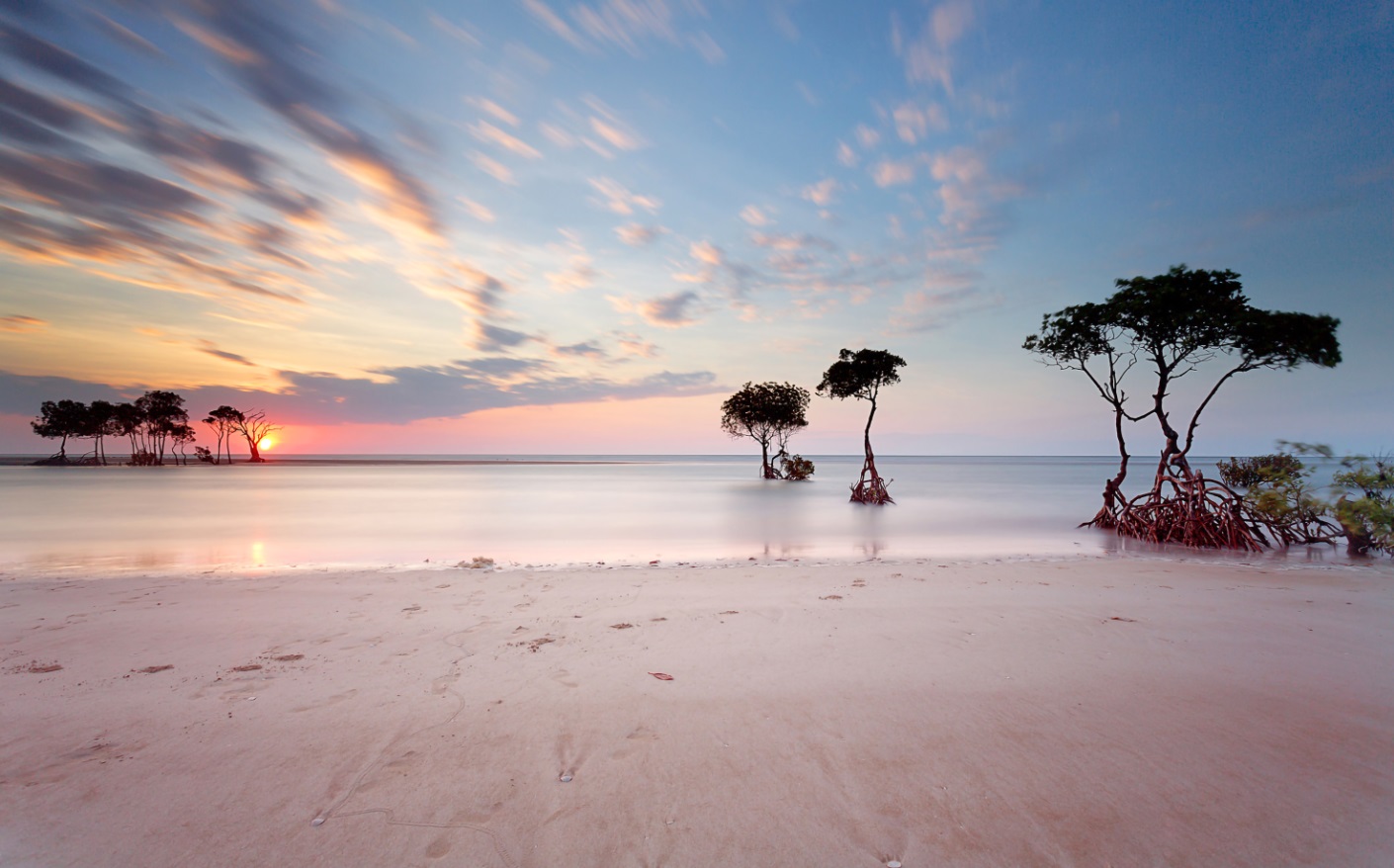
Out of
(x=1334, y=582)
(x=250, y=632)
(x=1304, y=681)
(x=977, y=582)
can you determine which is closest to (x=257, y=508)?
(x=250, y=632)

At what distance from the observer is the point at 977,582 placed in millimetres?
7426

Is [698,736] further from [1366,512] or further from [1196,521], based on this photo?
[1196,521]

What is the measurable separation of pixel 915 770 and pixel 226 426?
10586cm

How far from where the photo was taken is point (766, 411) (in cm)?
4362

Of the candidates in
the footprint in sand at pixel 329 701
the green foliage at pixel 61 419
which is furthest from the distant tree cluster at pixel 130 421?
the footprint in sand at pixel 329 701

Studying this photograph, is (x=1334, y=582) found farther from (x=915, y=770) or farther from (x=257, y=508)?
(x=257, y=508)

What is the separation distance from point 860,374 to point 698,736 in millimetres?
24869

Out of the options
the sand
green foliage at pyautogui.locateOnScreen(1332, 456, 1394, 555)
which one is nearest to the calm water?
green foliage at pyautogui.locateOnScreen(1332, 456, 1394, 555)

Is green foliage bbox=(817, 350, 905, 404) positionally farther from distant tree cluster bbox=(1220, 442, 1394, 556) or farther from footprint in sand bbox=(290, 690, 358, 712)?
footprint in sand bbox=(290, 690, 358, 712)

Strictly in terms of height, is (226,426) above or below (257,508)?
above

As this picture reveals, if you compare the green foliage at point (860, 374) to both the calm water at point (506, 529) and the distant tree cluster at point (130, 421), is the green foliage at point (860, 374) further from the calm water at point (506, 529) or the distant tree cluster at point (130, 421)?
the distant tree cluster at point (130, 421)

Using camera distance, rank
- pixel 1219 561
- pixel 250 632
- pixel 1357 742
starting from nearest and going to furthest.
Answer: pixel 1357 742 < pixel 250 632 < pixel 1219 561

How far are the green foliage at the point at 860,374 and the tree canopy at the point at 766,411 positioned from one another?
611 inches

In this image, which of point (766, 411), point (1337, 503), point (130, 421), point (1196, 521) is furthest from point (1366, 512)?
point (130, 421)
